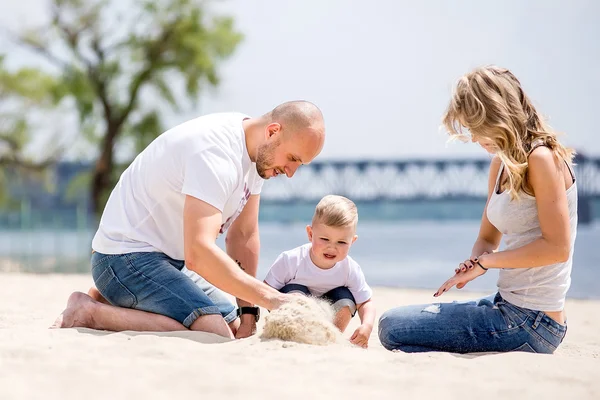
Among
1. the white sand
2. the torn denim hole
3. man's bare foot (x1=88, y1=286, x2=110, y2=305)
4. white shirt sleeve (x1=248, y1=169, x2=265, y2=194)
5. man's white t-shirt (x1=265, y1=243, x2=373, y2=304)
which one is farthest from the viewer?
man's bare foot (x1=88, y1=286, x2=110, y2=305)

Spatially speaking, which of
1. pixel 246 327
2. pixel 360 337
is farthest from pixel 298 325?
pixel 246 327

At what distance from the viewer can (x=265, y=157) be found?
3.68 metres

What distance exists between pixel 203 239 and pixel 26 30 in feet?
52.7

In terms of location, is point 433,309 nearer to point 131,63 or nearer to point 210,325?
point 210,325

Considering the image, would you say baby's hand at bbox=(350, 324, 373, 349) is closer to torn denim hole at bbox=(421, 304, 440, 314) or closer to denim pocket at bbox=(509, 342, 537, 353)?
torn denim hole at bbox=(421, 304, 440, 314)

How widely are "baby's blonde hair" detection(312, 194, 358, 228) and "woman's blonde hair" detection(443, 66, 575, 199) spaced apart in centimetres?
72

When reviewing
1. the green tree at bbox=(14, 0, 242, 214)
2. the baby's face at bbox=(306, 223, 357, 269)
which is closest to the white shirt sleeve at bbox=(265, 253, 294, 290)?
the baby's face at bbox=(306, 223, 357, 269)

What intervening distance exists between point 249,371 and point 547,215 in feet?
5.06

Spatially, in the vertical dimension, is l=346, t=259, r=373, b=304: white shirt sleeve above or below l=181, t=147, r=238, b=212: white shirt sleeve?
below

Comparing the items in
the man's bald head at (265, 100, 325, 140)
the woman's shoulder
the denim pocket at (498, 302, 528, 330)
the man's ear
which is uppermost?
the man's bald head at (265, 100, 325, 140)

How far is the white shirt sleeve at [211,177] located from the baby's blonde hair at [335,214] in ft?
1.94

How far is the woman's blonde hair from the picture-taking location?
11.1 ft

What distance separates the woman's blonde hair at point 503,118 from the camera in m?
3.40

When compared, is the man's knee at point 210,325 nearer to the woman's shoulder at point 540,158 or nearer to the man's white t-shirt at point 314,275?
the man's white t-shirt at point 314,275
